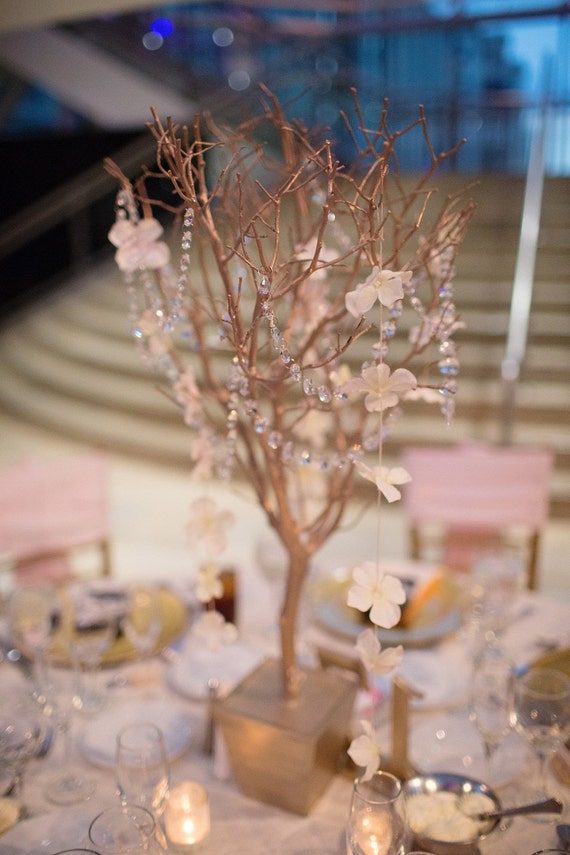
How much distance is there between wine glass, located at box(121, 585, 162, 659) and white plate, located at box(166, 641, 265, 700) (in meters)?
0.08

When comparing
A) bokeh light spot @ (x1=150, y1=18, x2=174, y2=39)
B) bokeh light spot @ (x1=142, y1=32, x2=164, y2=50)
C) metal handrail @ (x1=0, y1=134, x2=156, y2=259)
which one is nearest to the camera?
metal handrail @ (x1=0, y1=134, x2=156, y2=259)

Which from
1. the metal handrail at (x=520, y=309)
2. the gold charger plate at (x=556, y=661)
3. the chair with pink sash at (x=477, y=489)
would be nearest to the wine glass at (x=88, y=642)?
the gold charger plate at (x=556, y=661)

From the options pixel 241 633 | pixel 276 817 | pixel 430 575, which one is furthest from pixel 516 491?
pixel 276 817

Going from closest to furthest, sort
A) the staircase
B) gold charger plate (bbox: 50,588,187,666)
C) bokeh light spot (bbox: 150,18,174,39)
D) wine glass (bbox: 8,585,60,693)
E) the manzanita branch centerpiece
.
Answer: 1. the manzanita branch centerpiece
2. wine glass (bbox: 8,585,60,693)
3. gold charger plate (bbox: 50,588,187,666)
4. the staircase
5. bokeh light spot (bbox: 150,18,174,39)

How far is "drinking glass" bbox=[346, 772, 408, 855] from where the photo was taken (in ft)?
3.59

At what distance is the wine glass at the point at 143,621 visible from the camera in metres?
1.70

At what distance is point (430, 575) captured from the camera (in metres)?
2.14

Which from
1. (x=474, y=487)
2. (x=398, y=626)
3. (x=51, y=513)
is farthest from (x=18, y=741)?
(x=474, y=487)

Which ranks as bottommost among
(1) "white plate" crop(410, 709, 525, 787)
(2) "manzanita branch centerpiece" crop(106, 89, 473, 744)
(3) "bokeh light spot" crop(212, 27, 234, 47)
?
(1) "white plate" crop(410, 709, 525, 787)

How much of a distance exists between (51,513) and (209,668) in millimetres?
1194

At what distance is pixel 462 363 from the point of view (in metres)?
5.10

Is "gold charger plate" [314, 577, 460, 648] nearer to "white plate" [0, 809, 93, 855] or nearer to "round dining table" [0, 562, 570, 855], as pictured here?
"round dining table" [0, 562, 570, 855]

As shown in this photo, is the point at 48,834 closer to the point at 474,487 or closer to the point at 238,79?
the point at 474,487

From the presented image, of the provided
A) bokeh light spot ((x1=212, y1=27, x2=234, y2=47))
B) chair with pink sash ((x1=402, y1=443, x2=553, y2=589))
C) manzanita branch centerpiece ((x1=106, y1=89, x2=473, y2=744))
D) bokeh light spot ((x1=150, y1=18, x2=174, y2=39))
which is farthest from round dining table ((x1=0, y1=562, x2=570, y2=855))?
bokeh light spot ((x1=212, y1=27, x2=234, y2=47))
